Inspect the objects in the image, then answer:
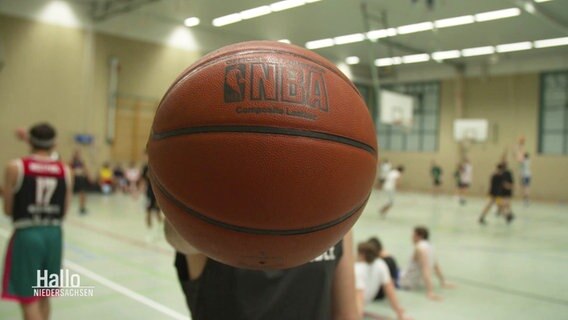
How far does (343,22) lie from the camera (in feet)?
29.2

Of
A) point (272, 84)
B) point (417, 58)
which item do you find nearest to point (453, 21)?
point (417, 58)

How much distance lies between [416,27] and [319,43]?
509 centimetres

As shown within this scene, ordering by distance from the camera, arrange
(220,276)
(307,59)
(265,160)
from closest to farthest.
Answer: (265,160), (307,59), (220,276)

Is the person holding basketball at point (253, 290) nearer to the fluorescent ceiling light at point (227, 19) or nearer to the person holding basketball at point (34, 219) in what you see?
the person holding basketball at point (34, 219)

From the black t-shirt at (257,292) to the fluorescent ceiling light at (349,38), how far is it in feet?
30.2

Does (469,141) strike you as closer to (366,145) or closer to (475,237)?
(475,237)

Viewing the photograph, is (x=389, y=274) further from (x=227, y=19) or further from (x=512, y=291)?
(x=227, y=19)

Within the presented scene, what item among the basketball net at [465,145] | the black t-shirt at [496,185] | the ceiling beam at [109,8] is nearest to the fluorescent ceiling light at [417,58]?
the basketball net at [465,145]

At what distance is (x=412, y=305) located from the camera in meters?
4.81

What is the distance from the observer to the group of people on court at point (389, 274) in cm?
449

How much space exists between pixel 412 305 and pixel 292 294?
3886mm

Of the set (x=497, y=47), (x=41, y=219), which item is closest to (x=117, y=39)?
(x=497, y=47)

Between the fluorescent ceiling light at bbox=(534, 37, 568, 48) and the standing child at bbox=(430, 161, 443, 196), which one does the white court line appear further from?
the standing child at bbox=(430, 161, 443, 196)

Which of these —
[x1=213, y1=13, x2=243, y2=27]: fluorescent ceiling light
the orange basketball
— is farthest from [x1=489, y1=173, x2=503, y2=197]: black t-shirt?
the orange basketball
